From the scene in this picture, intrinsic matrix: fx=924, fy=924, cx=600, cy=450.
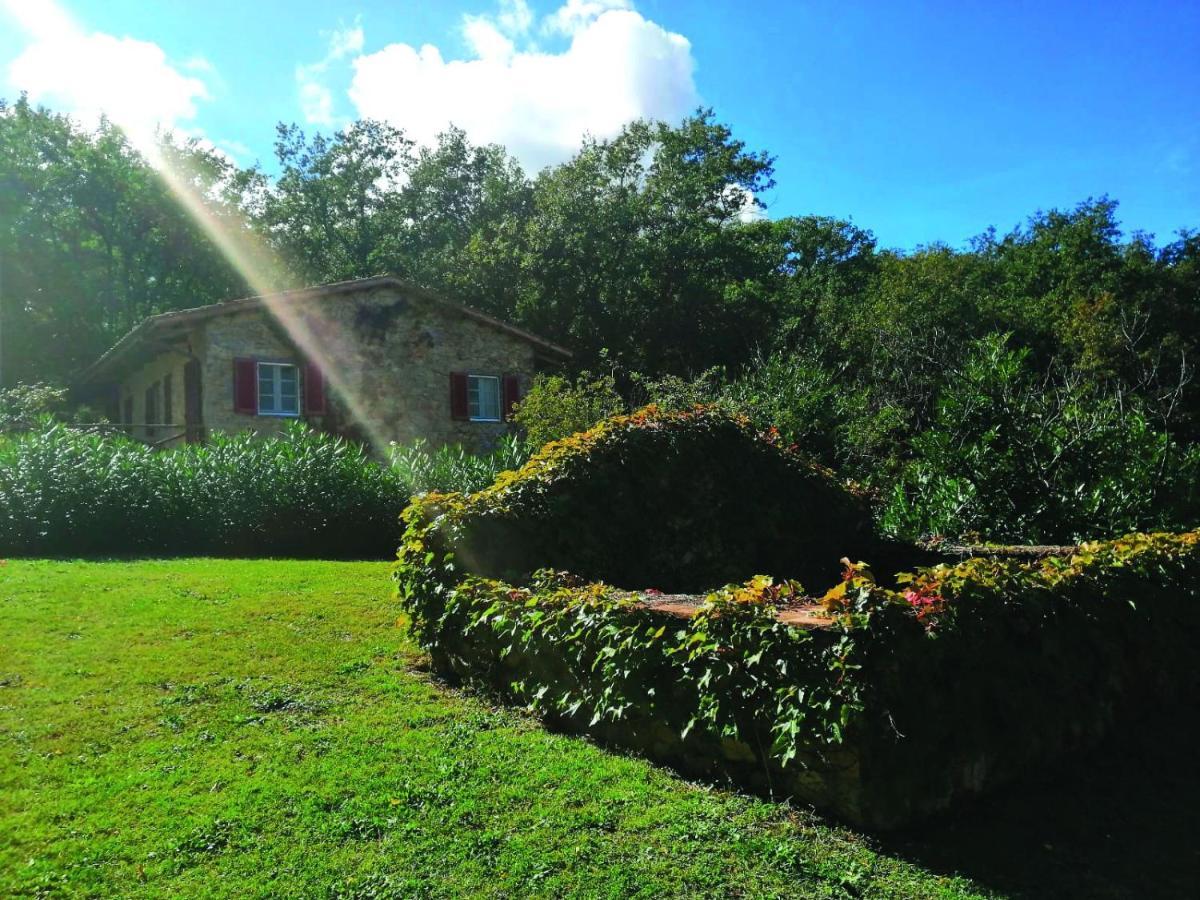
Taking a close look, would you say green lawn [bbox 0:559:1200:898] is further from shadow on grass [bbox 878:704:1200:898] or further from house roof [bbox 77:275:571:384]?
house roof [bbox 77:275:571:384]

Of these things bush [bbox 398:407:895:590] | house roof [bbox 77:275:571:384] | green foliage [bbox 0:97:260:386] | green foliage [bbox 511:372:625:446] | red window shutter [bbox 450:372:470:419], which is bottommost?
bush [bbox 398:407:895:590]

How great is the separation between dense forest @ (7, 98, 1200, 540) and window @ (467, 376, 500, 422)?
247cm

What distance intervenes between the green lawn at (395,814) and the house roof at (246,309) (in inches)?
604

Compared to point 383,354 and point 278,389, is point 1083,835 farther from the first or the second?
point 383,354

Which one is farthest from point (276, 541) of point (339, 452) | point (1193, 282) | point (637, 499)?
point (1193, 282)

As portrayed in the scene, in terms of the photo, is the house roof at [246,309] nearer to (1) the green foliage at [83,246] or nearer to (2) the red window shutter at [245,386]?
(2) the red window shutter at [245,386]

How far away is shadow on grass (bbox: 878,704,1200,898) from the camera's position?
14.2 feet

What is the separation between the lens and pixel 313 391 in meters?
22.7

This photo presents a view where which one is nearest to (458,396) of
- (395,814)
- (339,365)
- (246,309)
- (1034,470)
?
(339,365)

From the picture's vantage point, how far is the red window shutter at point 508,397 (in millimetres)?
25000

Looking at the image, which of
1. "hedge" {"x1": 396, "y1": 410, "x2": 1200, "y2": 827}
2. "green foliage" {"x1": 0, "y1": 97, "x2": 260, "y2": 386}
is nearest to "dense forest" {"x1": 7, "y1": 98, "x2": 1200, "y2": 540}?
"green foliage" {"x1": 0, "y1": 97, "x2": 260, "y2": 386}

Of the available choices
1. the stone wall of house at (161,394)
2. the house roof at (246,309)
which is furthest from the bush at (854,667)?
the stone wall of house at (161,394)

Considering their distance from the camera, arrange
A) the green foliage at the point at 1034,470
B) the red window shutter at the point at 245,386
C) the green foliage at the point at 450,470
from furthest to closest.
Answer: the red window shutter at the point at 245,386
the green foliage at the point at 450,470
the green foliage at the point at 1034,470

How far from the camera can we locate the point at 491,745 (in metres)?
5.59
